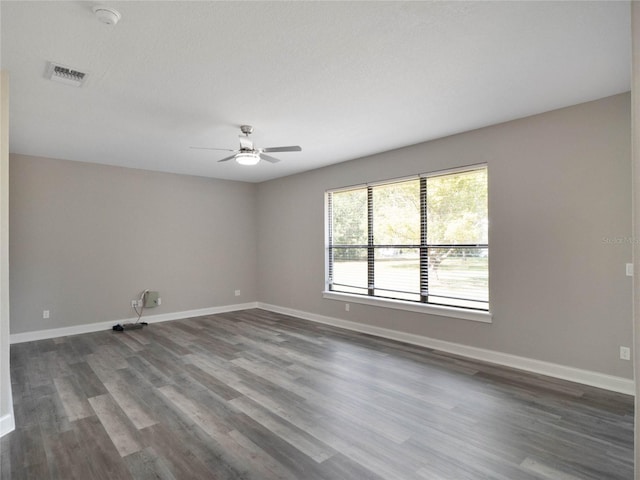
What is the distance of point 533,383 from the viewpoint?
332 centimetres

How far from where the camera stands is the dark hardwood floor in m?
2.11

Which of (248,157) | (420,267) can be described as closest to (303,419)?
(248,157)

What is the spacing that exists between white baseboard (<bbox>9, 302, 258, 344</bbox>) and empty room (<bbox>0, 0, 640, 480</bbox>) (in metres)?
0.04

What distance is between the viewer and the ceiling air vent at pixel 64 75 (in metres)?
2.56

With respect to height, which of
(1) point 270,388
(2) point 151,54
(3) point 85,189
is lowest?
(1) point 270,388

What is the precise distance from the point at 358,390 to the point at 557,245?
2557 millimetres

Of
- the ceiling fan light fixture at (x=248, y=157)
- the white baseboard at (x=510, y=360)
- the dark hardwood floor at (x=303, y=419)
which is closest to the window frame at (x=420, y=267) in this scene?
the white baseboard at (x=510, y=360)

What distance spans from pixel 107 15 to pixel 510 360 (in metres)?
4.72

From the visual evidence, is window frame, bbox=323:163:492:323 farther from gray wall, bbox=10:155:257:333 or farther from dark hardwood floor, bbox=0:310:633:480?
gray wall, bbox=10:155:257:333

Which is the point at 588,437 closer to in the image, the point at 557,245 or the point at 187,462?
the point at 557,245

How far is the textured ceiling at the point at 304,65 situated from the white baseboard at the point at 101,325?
2.86m

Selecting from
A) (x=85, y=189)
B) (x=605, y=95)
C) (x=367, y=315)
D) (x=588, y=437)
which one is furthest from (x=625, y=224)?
(x=85, y=189)

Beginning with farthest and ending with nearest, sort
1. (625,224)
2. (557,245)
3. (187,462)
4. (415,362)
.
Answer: (415,362)
(557,245)
(625,224)
(187,462)

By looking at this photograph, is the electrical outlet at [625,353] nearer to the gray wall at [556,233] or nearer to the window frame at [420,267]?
the gray wall at [556,233]
